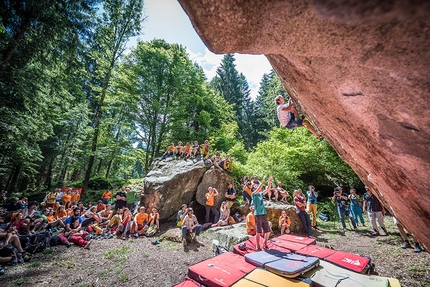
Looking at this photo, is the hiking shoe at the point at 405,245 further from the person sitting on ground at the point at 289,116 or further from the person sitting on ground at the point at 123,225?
the person sitting on ground at the point at 123,225

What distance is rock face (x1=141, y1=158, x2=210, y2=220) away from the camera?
36.0ft

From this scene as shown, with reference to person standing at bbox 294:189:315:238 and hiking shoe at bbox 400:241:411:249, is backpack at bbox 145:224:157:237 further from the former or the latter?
hiking shoe at bbox 400:241:411:249

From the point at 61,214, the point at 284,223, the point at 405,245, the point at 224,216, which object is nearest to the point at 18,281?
the point at 61,214

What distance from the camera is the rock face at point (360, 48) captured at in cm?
84

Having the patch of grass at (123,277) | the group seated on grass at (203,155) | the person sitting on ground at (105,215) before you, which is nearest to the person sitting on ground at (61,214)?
the person sitting on ground at (105,215)

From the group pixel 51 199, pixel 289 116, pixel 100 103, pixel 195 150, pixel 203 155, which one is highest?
pixel 100 103

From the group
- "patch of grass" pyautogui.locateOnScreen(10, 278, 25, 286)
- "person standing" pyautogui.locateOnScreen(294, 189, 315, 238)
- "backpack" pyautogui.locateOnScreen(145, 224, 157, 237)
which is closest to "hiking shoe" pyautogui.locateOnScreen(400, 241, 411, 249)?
"person standing" pyautogui.locateOnScreen(294, 189, 315, 238)

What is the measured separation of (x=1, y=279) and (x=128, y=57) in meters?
17.4

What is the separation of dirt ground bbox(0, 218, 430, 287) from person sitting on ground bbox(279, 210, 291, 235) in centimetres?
124

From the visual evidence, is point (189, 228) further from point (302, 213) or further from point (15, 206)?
point (15, 206)

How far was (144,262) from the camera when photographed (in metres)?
6.18

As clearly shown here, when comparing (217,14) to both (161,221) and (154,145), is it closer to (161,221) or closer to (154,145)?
(161,221)

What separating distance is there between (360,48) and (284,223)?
859cm

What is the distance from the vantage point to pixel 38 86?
8.45 m
